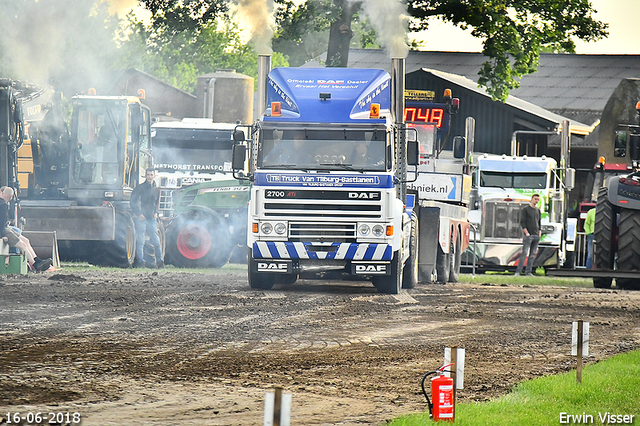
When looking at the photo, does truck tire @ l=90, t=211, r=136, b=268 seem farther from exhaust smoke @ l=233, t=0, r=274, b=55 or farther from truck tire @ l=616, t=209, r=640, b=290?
truck tire @ l=616, t=209, r=640, b=290

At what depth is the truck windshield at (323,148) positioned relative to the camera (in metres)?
16.2

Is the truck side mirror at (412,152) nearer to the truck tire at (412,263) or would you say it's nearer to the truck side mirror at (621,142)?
the truck tire at (412,263)

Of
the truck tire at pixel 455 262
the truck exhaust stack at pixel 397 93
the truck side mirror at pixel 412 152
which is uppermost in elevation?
the truck exhaust stack at pixel 397 93

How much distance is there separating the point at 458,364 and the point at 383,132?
9.96 m

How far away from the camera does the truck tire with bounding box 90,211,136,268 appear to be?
74.2 feet

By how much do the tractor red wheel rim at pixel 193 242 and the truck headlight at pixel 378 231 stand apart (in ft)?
26.7

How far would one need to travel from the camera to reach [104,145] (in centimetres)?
2361

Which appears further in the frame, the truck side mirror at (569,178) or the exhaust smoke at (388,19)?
the truck side mirror at (569,178)

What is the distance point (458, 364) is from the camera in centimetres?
661

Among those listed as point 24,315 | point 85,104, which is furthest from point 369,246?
point 85,104

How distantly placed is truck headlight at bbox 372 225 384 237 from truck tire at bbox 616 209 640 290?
5819 millimetres

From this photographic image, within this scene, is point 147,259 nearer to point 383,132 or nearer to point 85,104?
point 85,104

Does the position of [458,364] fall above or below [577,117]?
below

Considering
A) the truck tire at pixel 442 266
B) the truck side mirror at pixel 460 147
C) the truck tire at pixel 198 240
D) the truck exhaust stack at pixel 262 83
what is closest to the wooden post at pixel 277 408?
the truck exhaust stack at pixel 262 83
